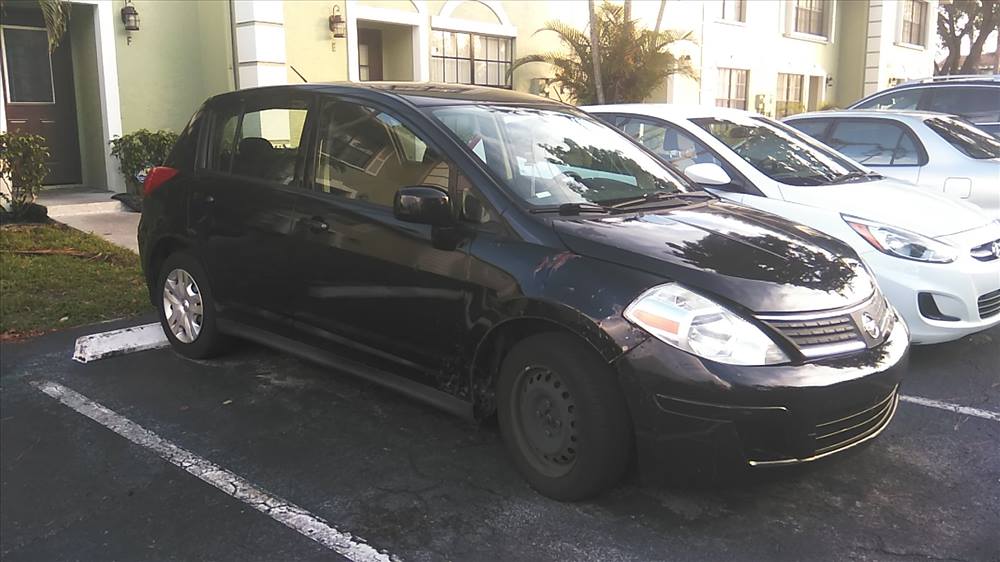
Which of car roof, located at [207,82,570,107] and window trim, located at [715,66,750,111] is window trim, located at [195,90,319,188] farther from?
window trim, located at [715,66,750,111]

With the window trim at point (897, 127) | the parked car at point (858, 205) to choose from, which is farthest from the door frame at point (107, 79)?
the window trim at point (897, 127)

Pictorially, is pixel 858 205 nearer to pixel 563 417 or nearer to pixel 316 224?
pixel 563 417

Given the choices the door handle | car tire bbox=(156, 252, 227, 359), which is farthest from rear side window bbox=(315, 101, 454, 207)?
car tire bbox=(156, 252, 227, 359)

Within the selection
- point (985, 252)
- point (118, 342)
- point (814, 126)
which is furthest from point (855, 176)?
point (118, 342)

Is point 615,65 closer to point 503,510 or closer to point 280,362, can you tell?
point 280,362

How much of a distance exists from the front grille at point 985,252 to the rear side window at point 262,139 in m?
4.04

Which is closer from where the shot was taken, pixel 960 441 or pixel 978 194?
pixel 960 441

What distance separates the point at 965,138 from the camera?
761cm

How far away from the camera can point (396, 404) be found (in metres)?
4.46

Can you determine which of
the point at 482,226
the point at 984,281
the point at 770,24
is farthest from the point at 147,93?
the point at 770,24

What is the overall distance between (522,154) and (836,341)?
165 centimetres

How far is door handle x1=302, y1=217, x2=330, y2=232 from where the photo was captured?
4121 mm

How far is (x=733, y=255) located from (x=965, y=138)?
5.58m

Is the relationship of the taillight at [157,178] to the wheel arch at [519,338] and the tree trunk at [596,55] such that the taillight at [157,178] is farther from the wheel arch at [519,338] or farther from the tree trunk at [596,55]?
the tree trunk at [596,55]
